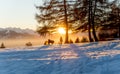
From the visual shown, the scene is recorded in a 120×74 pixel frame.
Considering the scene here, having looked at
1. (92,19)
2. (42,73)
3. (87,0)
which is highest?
(87,0)

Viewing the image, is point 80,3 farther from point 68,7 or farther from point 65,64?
point 65,64

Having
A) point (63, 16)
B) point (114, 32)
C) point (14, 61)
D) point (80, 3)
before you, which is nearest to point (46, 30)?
point (63, 16)

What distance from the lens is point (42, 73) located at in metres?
12.1

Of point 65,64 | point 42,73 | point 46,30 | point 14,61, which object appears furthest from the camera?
point 46,30

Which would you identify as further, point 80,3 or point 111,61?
point 80,3

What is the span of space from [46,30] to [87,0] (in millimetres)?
7624

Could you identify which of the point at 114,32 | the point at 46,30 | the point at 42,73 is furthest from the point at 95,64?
the point at 114,32

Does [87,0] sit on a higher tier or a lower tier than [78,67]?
higher

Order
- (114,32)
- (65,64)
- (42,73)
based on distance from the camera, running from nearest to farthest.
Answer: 1. (42,73)
2. (65,64)
3. (114,32)

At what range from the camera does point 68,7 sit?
35.4 m

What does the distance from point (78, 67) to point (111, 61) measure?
1444 mm

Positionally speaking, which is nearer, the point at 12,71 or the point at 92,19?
the point at 12,71

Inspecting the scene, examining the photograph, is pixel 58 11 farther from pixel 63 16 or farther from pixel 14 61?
pixel 14 61

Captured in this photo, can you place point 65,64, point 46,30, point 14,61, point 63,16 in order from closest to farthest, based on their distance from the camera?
point 65,64 → point 14,61 → point 63,16 → point 46,30
